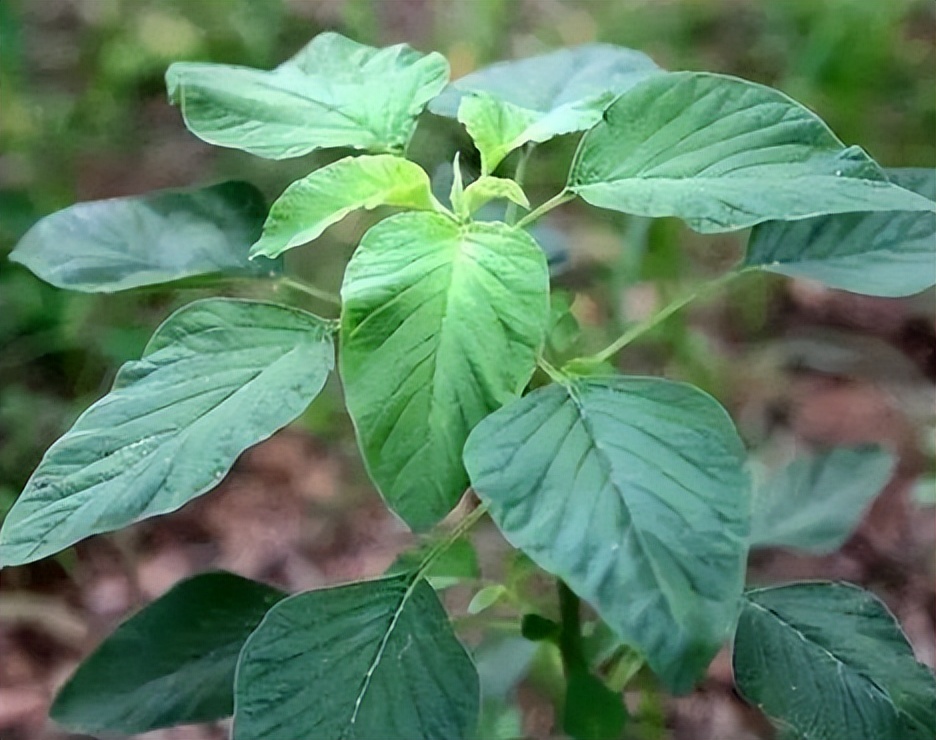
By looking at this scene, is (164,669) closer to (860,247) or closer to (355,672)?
(355,672)

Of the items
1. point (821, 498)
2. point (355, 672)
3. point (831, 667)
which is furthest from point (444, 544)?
point (821, 498)

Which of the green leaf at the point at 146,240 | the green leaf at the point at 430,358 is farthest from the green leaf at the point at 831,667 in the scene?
the green leaf at the point at 146,240

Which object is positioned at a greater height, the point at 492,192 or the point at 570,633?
the point at 492,192

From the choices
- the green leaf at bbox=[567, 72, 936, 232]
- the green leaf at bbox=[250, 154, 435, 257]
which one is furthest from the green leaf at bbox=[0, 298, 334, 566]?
the green leaf at bbox=[567, 72, 936, 232]

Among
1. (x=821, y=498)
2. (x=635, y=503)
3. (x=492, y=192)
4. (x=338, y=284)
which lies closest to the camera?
(x=635, y=503)

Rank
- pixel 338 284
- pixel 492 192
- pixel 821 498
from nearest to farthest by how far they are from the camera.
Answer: pixel 492 192
pixel 821 498
pixel 338 284

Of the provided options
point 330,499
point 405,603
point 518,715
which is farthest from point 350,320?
point 330,499

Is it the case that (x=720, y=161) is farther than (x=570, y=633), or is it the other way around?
(x=570, y=633)
